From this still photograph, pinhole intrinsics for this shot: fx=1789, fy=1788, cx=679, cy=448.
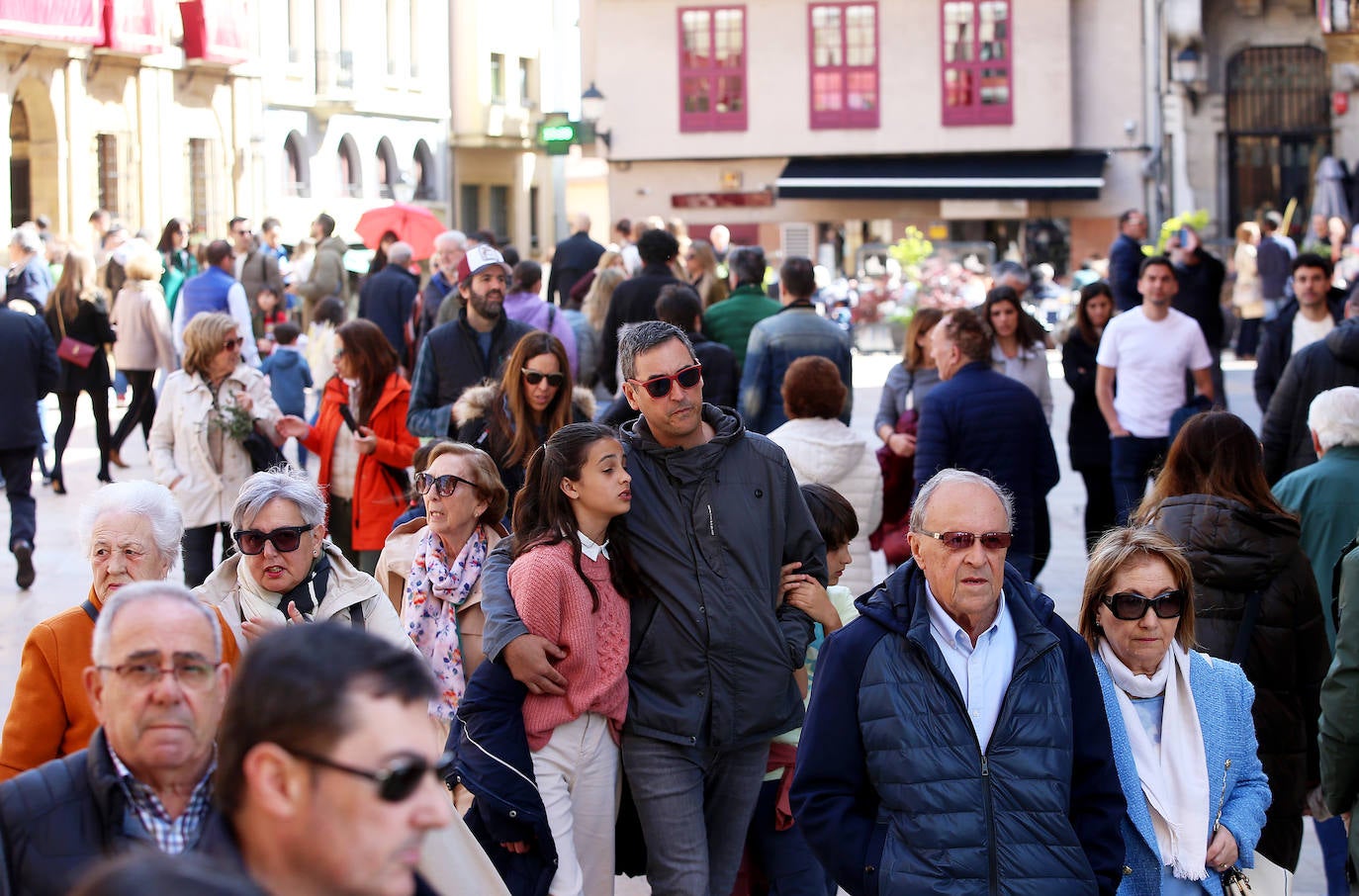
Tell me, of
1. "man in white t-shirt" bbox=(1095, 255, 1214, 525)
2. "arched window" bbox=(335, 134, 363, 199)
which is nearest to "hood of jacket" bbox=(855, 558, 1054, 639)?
"man in white t-shirt" bbox=(1095, 255, 1214, 525)

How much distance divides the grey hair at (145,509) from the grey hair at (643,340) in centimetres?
127

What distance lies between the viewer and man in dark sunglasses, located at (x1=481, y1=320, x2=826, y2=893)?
185 inches

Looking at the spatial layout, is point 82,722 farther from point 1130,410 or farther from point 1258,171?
point 1258,171

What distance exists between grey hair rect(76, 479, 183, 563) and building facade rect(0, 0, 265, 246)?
23833 millimetres

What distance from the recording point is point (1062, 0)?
36.2 metres

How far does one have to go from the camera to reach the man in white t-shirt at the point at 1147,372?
9.49m

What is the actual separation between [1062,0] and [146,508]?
34.2m

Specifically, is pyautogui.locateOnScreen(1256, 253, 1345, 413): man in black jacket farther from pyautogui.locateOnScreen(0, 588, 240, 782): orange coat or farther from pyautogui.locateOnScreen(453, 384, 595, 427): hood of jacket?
pyautogui.locateOnScreen(0, 588, 240, 782): orange coat

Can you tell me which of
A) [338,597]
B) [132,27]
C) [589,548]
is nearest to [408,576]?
[338,597]

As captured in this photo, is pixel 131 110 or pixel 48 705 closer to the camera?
pixel 48 705

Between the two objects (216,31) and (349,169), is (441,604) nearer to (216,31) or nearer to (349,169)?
(216,31)

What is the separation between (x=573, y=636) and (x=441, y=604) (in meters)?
0.96

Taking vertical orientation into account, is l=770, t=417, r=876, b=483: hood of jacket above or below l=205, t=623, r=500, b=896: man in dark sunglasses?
→ above

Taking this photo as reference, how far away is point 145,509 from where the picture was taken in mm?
4598
